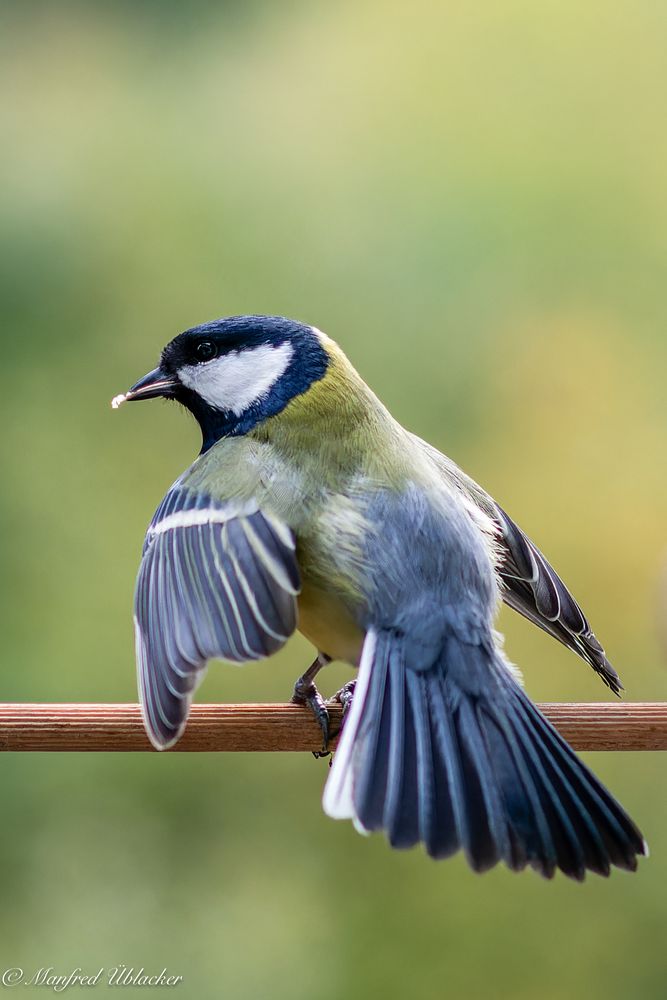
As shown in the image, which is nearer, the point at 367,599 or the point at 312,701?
the point at 367,599

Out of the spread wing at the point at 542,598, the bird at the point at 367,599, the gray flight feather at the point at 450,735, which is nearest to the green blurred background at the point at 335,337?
the spread wing at the point at 542,598

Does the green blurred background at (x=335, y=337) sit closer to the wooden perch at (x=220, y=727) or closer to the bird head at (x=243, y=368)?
the bird head at (x=243, y=368)

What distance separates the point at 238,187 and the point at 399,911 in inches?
81.0

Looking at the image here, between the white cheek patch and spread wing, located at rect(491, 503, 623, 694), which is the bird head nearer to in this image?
the white cheek patch

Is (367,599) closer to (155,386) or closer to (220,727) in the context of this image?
(220,727)

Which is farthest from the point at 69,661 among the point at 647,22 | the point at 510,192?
the point at 647,22

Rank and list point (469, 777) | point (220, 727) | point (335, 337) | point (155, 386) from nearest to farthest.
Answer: point (469, 777), point (220, 727), point (155, 386), point (335, 337)

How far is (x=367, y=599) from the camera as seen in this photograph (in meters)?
1.63

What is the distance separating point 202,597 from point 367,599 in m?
0.22

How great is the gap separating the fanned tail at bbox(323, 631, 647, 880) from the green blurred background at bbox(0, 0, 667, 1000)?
3.82ft

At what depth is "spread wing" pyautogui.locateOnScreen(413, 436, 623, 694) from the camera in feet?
6.24

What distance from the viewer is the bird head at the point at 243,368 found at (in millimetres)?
1910

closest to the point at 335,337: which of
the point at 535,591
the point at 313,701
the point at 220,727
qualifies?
the point at 535,591

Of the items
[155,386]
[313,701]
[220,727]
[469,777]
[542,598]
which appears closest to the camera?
[469,777]
